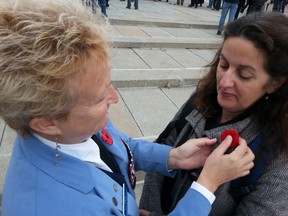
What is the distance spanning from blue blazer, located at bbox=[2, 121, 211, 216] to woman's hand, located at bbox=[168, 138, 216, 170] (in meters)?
0.32

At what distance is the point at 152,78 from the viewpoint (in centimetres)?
474

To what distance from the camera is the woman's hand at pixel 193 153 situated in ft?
4.82

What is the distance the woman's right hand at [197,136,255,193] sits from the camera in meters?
1.21

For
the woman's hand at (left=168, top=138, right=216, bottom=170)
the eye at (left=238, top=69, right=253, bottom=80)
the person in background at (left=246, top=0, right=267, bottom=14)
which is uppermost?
the eye at (left=238, top=69, right=253, bottom=80)

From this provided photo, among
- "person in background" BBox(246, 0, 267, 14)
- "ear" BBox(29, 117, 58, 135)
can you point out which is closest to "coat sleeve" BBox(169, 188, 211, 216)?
"ear" BBox(29, 117, 58, 135)

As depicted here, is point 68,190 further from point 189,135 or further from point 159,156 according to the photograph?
point 189,135

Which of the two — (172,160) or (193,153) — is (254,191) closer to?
(193,153)

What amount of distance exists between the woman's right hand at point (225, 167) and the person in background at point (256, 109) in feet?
0.48

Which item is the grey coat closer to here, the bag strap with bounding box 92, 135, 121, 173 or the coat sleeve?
the coat sleeve

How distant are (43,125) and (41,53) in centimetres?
29

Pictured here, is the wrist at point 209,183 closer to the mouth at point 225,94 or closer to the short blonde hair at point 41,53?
the mouth at point 225,94

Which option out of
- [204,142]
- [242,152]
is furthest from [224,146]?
[204,142]

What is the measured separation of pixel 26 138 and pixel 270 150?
110cm

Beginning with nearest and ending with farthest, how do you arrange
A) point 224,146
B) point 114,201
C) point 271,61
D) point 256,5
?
point 114,201, point 224,146, point 271,61, point 256,5
